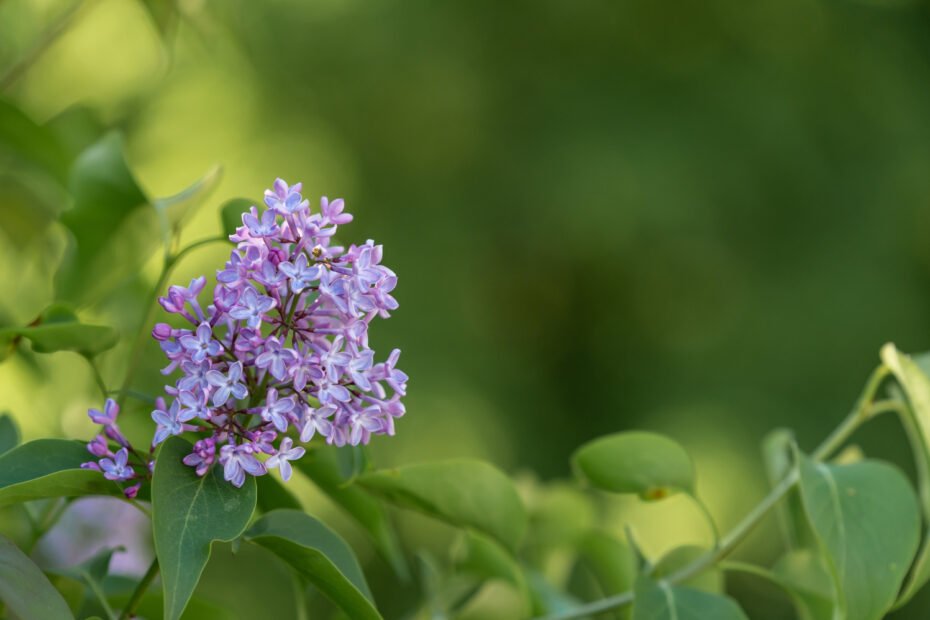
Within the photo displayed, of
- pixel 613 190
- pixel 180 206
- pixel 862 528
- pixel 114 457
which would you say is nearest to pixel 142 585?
pixel 114 457

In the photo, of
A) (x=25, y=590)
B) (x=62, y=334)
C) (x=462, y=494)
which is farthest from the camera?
(x=462, y=494)

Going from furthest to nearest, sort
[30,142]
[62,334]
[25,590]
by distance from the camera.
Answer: [30,142] < [62,334] < [25,590]

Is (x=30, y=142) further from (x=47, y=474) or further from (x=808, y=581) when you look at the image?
(x=808, y=581)

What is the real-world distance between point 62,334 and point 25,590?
168 mm

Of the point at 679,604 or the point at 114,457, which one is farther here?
the point at 679,604

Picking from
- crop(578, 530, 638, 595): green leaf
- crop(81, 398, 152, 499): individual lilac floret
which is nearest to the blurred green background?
crop(578, 530, 638, 595): green leaf

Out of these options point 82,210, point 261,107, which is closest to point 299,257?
point 82,210

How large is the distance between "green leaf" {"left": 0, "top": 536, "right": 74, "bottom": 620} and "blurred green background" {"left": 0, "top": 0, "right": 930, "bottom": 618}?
2.39m

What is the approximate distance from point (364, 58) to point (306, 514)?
2.83 metres

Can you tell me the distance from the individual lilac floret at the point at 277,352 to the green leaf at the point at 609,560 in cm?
36

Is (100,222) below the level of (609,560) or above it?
above

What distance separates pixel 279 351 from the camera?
0.51 metres

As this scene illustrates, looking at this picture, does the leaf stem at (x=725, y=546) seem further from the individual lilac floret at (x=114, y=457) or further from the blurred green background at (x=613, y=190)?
the blurred green background at (x=613, y=190)

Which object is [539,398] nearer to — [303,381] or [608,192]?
[608,192]
